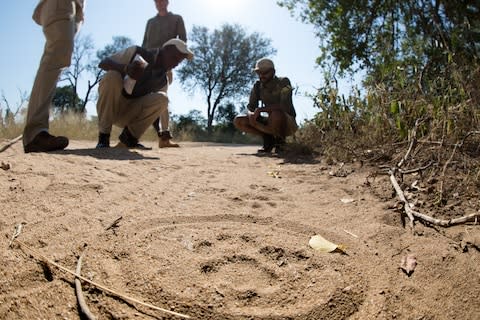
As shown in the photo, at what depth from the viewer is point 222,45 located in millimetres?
19469

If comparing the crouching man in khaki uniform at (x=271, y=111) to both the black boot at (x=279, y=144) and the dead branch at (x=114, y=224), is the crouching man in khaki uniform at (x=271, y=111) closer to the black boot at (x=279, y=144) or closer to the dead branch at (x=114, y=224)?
the black boot at (x=279, y=144)

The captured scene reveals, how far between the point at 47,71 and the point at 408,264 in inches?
103

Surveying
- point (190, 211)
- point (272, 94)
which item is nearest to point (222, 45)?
point (272, 94)

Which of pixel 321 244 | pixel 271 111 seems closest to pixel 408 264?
pixel 321 244

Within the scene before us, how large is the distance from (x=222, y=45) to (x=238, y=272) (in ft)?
63.4

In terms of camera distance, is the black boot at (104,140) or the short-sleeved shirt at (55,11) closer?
the short-sleeved shirt at (55,11)

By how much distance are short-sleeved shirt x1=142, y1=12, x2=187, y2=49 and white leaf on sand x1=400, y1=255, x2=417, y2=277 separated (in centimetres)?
410

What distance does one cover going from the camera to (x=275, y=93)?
452 centimetres

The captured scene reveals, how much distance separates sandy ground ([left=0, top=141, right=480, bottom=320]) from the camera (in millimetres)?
996

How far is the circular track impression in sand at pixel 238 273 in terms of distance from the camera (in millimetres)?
1007

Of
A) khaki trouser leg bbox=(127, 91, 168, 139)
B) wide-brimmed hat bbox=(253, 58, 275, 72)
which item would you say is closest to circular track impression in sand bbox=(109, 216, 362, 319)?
khaki trouser leg bbox=(127, 91, 168, 139)

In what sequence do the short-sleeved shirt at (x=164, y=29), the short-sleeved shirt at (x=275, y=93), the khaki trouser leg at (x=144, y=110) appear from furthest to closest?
the short-sleeved shirt at (x=164, y=29) → the short-sleeved shirt at (x=275, y=93) → the khaki trouser leg at (x=144, y=110)

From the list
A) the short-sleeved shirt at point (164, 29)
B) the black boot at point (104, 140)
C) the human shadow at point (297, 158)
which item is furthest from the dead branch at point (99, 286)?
the short-sleeved shirt at point (164, 29)

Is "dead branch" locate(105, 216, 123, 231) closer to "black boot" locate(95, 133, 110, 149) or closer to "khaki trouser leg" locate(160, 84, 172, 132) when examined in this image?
"black boot" locate(95, 133, 110, 149)
